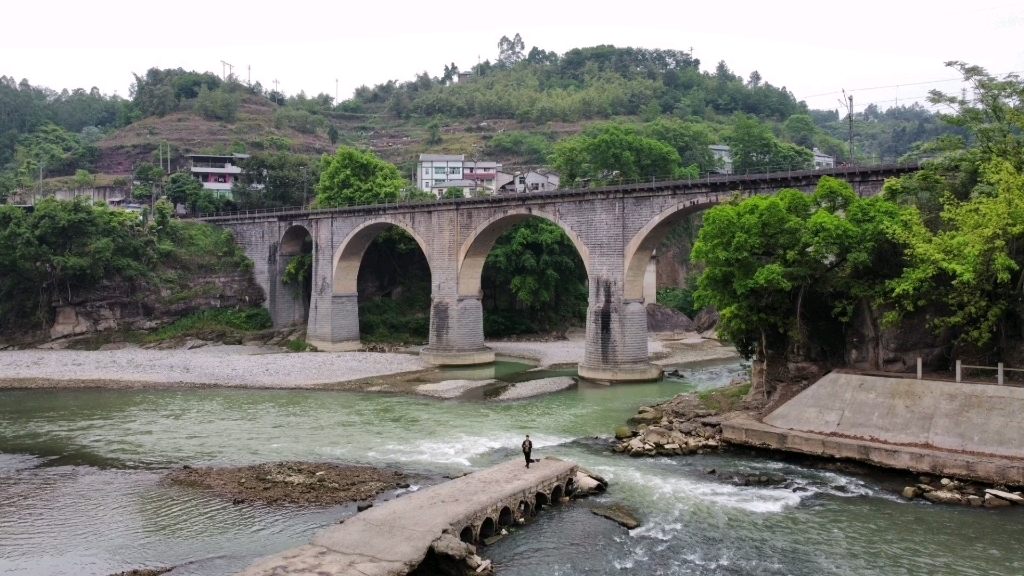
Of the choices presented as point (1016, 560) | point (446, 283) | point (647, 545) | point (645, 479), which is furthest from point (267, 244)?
point (1016, 560)

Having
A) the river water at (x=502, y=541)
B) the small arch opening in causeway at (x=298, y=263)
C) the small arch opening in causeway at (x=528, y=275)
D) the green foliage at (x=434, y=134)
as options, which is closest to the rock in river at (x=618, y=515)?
the river water at (x=502, y=541)

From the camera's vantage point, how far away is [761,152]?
249ft

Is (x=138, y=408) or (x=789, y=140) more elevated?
(x=789, y=140)

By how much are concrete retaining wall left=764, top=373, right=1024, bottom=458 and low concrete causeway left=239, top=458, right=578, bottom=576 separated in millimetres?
7712

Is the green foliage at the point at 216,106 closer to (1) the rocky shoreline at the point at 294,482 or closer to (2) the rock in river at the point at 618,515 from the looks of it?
(1) the rocky shoreline at the point at 294,482

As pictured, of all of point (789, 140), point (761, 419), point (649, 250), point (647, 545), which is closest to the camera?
point (647, 545)

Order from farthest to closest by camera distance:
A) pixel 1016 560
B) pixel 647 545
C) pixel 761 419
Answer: pixel 761 419 → pixel 647 545 → pixel 1016 560

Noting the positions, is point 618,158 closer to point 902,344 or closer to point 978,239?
point 902,344

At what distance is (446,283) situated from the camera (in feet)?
146

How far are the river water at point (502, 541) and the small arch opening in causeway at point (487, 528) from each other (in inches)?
15.7

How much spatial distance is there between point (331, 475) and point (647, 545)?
8824 millimetres

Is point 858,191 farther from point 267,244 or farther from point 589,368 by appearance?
point 267,244

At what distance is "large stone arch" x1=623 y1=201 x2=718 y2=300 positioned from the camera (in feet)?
115

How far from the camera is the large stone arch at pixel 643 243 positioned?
35000mm
